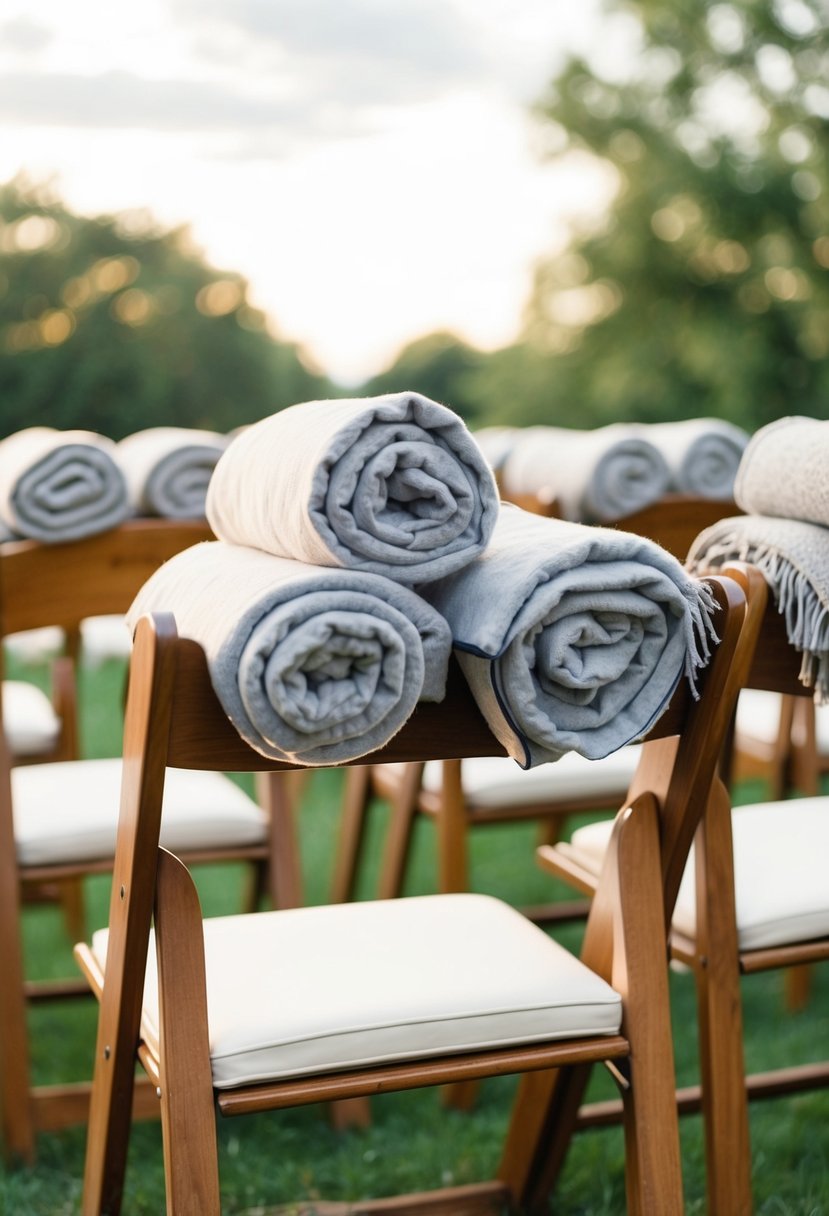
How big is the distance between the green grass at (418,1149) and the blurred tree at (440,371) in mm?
6506

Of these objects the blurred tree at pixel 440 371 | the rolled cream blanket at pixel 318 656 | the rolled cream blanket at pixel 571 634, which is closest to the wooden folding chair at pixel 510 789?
the rolled cream blanket at pixel 571 634

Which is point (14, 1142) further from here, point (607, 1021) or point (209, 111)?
point (209, 111)

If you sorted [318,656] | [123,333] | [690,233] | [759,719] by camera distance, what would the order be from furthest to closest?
[690,233]
[123,333]
[759,719]
[318,656]

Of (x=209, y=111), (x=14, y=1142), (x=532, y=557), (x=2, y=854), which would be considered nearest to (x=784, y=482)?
(x=532, y=557)

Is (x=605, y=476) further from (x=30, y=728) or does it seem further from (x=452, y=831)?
(x=30, y=728)

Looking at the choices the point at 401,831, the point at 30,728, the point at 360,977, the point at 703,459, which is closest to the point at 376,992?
the point at 360,977

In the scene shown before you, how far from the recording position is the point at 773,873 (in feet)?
4.86

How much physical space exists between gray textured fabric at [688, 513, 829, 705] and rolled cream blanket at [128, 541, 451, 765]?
46 cm

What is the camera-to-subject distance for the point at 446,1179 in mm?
1839

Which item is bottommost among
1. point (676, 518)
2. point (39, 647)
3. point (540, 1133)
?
point (39, 647)

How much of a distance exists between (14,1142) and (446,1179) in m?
0.62

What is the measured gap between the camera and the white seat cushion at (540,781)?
2172mm

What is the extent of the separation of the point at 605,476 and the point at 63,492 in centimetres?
93

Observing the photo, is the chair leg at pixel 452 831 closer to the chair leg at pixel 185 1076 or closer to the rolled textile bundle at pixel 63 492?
the rolled textile bundle at pixel 63 492
